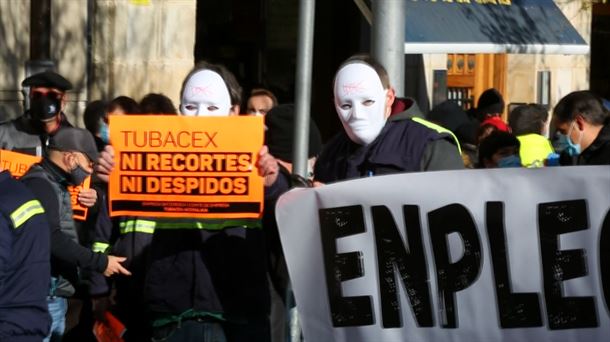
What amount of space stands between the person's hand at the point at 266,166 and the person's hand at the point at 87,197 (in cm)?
248

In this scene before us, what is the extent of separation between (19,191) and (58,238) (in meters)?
1.74

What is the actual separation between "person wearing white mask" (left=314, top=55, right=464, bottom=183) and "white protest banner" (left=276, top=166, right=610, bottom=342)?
359mm

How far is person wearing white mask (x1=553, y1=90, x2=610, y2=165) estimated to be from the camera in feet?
25.1

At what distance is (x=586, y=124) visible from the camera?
25.5 feet

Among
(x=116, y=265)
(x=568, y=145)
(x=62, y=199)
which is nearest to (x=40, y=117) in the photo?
(x=62, y=199)

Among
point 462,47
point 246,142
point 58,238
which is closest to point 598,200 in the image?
point 246,142

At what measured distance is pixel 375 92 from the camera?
6227 mm

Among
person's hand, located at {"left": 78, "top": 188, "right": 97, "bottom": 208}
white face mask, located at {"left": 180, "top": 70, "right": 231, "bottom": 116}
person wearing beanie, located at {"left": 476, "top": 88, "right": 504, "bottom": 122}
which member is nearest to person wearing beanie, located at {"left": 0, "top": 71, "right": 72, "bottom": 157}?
person's hand, located at {"left": 78, "top": 188, "right": 97, "bottom": 208}

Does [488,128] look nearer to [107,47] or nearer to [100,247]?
[107,47]

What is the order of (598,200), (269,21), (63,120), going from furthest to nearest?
(269,21)
(63,120)
(598,200)

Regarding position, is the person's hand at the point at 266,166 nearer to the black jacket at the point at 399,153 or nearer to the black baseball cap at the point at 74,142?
the black jacket at the point at 399,153

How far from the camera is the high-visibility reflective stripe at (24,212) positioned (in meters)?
5.77

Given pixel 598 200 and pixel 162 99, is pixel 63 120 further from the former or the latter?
pixel 598 200

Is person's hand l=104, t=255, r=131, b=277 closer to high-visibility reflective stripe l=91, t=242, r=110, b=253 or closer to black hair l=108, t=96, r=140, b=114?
high-visibility reflective stripe l=91, t=242, r=110, b=253
